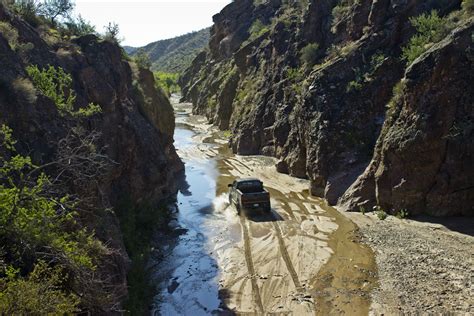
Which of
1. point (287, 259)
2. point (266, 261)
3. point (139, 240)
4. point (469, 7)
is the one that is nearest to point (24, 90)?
point (139, 240)

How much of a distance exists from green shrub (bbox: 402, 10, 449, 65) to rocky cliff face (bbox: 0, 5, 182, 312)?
1466 cm

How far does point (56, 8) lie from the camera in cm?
2392

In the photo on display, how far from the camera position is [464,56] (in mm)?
18969

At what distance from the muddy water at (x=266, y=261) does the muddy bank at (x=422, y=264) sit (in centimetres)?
64

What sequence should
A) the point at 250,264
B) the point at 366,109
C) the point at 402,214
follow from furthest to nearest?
the point at 366,109
the point at 402,214
the point at 250,264

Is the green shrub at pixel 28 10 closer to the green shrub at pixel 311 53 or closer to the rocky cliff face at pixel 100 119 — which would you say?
the rocky cliff face at pixel 100 119

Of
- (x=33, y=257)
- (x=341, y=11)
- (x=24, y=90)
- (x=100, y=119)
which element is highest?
(x=341, y=11)

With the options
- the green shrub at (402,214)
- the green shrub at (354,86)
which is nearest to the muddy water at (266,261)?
the green shrub at (402,214)

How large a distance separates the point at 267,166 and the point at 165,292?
19.7 metres

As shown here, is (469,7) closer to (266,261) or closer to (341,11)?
(341,11)

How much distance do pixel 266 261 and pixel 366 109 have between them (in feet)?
41.3

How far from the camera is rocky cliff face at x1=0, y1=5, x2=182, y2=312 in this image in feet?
38.6

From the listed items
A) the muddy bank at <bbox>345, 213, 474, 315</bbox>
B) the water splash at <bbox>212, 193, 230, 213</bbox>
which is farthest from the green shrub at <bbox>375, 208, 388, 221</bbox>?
the water splash at <bbox>212, 193, 230, 213</bbox>

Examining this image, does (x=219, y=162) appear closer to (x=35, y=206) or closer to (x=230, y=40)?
(x=35, y=206)
